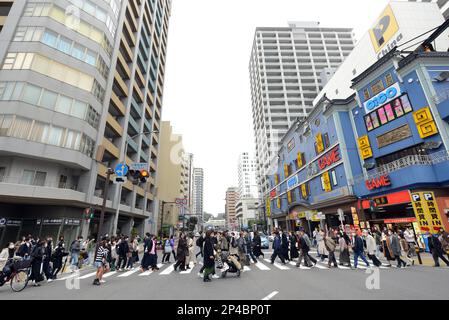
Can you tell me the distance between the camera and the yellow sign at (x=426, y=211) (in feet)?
51.8

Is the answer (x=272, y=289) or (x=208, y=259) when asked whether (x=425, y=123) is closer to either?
(x=272, y=289)

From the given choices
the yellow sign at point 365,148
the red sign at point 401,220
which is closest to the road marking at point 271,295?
the red sign at point 401,220

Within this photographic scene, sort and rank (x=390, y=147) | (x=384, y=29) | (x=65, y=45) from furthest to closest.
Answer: (x=384, y=29) → (x=65, y=45) → (x=390, y=147)

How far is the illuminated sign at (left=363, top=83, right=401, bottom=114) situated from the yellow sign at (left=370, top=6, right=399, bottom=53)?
15765 millimetres

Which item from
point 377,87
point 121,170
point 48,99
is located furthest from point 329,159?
point 48,99

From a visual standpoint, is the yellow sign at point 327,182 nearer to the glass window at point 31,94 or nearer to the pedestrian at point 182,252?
the pedestrian at point 182,252

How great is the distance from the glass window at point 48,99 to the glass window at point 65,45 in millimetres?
5013

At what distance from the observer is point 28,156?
705 inches

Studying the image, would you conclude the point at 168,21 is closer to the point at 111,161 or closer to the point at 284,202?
the point at 111,161

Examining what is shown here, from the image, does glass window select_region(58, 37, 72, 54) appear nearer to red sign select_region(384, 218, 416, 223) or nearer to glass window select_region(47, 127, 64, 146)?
glass window select_region(47, 127, 64, 146)

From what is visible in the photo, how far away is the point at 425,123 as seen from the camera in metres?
17.6

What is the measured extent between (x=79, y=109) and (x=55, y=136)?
11.4 feet

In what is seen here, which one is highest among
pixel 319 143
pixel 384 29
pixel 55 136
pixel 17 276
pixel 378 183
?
pixel 384 29
